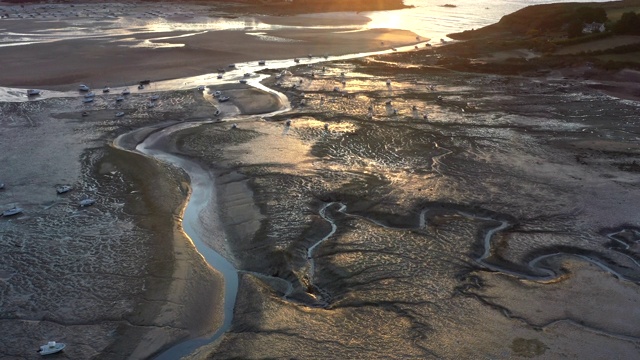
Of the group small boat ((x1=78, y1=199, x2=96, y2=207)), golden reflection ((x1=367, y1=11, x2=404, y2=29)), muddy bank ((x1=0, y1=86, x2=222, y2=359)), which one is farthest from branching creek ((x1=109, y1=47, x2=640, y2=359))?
golden reflection ((x1=367, y1=11, x2=404, y2=29))

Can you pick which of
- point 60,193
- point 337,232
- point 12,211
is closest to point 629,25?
point 337,232

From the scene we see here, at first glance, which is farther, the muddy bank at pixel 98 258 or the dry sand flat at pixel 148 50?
the dry sand flat at pixel 148 50

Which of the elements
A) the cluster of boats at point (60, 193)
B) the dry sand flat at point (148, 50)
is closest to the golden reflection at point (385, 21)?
the dry sand flat at point (148, 50)

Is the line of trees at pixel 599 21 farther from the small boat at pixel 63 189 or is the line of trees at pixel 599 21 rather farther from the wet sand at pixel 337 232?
the small boat at pixel 63 189

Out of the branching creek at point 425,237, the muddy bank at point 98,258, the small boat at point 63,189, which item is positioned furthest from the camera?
the small boat at point 63,189

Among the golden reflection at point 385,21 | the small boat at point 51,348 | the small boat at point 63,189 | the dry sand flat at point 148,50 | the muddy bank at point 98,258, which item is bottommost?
the small boat at point 51,348

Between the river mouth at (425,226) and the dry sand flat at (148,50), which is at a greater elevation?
the dry sand flat at (148,50)

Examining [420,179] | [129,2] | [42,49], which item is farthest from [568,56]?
[129,2]

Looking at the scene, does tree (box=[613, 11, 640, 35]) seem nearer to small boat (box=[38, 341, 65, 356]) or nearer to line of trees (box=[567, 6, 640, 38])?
line of trees (box=[567, 6, 640, 38])

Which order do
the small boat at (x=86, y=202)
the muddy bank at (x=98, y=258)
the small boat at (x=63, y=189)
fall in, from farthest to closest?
1. the small boat at (x=63, y=189)
2. the small boat at (x=86, y=202)
3. the muddy bank at (x=98, y=258)
